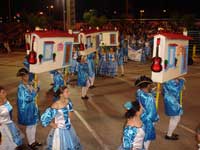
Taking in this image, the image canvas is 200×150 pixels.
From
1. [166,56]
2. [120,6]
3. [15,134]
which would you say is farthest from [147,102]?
[120,6]

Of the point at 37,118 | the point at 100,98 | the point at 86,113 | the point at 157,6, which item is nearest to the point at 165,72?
the point at 37,118

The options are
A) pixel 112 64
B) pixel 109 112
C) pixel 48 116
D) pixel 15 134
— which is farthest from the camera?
pixel 112 64

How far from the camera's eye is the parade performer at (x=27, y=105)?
6902 millimetres

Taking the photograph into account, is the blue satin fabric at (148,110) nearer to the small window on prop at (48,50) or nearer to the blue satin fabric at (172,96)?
the blue satin fabric at (172,96)

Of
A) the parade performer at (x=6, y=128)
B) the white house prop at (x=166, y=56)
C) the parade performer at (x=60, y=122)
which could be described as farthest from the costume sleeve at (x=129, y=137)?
the parade performer at (x=6, y=128)

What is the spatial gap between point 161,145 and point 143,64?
1212 cm

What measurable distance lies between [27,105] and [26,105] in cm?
2

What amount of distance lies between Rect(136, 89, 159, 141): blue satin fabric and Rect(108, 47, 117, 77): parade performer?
901 centimetres

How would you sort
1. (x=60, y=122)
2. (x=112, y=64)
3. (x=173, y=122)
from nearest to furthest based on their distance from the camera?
(x=60, y=122) < (x=173, y=122) < (x=112, y=64)

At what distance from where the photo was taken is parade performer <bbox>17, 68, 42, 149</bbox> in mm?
6902

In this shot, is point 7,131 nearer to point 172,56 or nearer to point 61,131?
point 61,131

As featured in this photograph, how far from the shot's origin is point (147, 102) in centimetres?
629

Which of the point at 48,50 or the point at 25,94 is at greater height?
the point at 48,50

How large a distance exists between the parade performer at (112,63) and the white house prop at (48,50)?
24.9 ft
